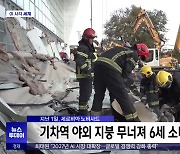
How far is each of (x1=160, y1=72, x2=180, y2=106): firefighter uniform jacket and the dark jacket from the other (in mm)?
637

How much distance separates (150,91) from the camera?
6242 mm

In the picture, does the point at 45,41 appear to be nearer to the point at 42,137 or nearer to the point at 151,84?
the point at 151,84

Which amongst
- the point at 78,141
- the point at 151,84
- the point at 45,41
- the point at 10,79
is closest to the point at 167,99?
the point at 151,84

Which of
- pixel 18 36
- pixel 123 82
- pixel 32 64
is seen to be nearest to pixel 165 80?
pixel 123 82

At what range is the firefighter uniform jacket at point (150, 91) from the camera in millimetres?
5986

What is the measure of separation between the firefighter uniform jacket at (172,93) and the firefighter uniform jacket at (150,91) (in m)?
0.14

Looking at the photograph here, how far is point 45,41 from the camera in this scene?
15.7 metres

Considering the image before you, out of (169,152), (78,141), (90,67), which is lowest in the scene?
(169,152)

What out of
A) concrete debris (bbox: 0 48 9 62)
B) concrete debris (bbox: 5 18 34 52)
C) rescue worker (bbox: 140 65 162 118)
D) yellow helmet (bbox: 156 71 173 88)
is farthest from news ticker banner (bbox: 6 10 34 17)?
yellow helmet (bbox: 156 71 173 88)

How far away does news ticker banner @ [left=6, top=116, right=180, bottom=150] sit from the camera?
369 centimetres

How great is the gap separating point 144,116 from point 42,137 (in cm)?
224

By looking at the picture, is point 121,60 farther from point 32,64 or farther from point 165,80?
point 32,64

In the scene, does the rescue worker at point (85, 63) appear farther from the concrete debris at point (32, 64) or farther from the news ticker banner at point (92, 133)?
the concrete debris at point (32, 64)

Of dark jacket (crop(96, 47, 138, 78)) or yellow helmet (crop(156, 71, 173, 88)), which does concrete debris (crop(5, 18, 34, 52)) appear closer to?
dark jacket (crop(96, 47, 138, 78))
